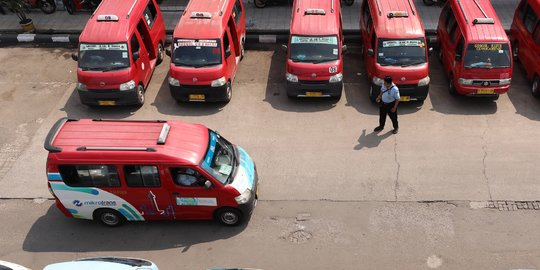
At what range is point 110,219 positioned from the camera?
974cm

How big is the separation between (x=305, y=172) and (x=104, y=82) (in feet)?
20.0

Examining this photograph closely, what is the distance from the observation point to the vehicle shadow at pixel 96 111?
1349 centimetres

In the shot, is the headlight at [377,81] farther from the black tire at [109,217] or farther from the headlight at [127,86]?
the black tire at [109,217]

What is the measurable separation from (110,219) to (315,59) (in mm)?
6880

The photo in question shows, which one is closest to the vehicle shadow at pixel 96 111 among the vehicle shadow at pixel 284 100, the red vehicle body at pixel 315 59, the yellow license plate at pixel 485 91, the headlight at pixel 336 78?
the vehicle shadow at pixel 284 100

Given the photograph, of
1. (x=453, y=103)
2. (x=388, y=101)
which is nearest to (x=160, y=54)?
(x=388, y=101)

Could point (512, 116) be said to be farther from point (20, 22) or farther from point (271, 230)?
point (20, 22)

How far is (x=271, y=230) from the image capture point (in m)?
9.78

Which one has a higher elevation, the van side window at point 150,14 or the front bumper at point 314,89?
the van side window at point 150,14

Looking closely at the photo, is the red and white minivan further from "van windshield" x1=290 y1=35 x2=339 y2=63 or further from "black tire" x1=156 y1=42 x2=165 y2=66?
"black tire" x1=156 y1=42 x2=165 y2=66

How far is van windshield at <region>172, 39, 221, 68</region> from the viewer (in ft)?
43.2

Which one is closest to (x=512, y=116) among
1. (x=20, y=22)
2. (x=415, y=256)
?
(x=415, y=256)

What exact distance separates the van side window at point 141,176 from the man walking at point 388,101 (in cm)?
589

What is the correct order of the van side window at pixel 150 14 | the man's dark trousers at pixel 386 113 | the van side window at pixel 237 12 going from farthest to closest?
1. the van side window at pixel 237 12
2. the van side window at pixel 150 14
3. the man's dark trousers at pixel 386 113
